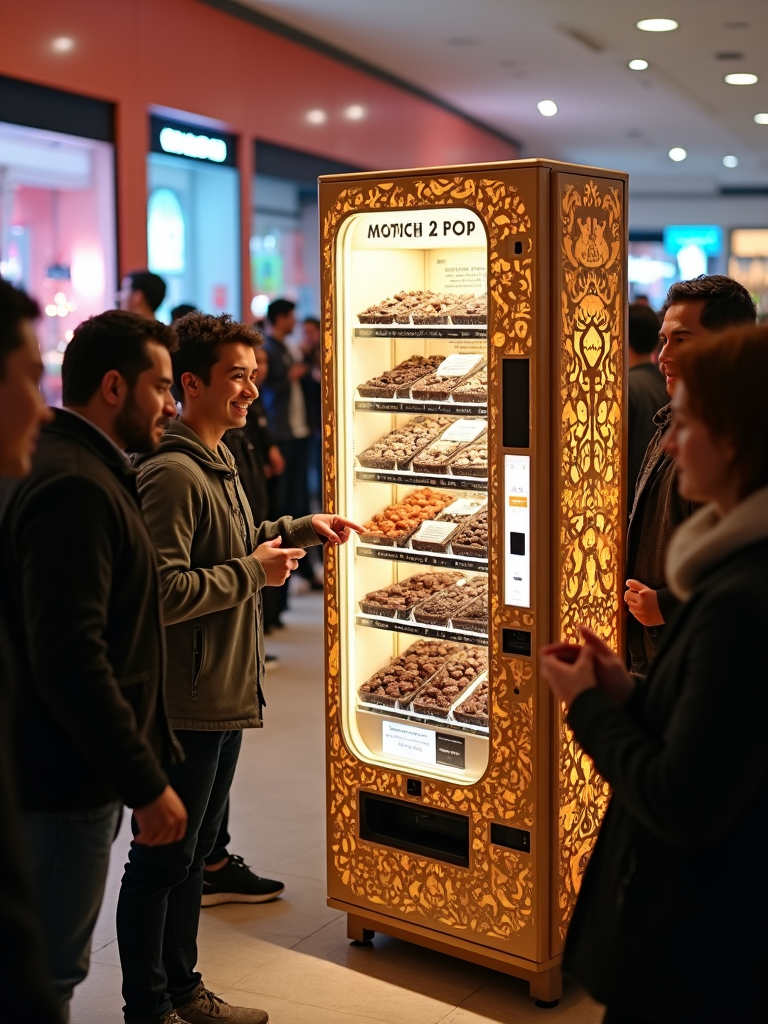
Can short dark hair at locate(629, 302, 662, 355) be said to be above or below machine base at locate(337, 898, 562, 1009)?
above

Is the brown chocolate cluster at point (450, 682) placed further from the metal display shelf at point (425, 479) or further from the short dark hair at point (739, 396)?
the short dark hair at point (739, 396)

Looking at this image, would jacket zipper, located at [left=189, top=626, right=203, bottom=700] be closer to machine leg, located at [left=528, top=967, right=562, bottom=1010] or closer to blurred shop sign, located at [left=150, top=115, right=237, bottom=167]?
machine leg, located at [left=528, top=967, right=562, bottom=1010]

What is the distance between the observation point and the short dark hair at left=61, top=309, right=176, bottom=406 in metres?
2.33

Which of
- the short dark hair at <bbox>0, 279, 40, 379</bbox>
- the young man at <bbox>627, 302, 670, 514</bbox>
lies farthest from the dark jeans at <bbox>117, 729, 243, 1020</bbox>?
the young man at <bbox>627, 302, 670, 514</bbox>

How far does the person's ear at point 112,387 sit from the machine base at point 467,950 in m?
1.89

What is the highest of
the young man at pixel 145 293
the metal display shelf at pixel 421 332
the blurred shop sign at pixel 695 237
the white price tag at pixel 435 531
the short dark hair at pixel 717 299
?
the blurred shop sign at pixel 695 237

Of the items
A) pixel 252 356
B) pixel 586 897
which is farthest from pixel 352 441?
pixel 586 897

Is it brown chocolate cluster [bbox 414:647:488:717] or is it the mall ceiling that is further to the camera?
the mall ceiling

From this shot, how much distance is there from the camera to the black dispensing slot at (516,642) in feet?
10.3

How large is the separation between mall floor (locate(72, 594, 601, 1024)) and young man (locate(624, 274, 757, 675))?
1.06m

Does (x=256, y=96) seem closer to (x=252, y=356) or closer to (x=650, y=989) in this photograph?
(x=252, y=356)

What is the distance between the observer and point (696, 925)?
1720mm

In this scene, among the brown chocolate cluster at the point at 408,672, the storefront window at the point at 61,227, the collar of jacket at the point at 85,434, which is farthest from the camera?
the storefront window at the point at 61,227

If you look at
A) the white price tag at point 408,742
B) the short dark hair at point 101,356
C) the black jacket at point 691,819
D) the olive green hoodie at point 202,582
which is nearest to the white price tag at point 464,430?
the olive green hoodie at point 202,582
